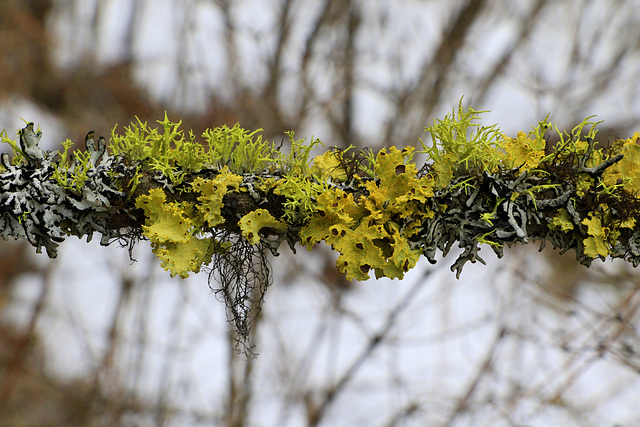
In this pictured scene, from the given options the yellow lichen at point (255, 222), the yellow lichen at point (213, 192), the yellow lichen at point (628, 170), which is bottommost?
the yellow lichen at point (255, 222)

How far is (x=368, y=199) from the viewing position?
1.77ft

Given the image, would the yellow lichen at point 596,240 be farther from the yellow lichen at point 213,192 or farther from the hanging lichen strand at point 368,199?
the yellow lichen at point 213,192

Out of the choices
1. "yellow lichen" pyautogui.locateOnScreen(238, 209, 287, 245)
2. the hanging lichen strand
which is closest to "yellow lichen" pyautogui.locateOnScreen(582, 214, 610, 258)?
the hanging lichen strand

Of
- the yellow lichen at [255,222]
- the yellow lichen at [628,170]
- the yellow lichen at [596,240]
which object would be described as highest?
the yellow lichen at [628,170]

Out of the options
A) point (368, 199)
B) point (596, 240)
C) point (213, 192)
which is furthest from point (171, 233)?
point (596, 240)

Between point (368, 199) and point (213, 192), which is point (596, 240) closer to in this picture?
point (368, 199)

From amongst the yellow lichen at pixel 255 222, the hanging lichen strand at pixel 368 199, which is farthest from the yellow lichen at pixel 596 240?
the yellow lichen at pixel 255 222

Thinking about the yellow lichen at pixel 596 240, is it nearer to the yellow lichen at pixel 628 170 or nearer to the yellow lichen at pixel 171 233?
the yellow lichen at pixel 628 170

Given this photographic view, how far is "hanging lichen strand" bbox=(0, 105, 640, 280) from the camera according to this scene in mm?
525

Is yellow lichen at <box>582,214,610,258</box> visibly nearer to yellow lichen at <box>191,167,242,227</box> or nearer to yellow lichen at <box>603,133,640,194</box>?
yellow lichen at <box>603,133,640,194</box>

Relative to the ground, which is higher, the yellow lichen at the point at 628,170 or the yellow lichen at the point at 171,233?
the yellow lichen at the point at 628,170

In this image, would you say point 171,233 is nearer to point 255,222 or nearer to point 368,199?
point 255,222

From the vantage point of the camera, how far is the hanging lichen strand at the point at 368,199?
1.72 feet

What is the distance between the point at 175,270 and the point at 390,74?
1955mm
